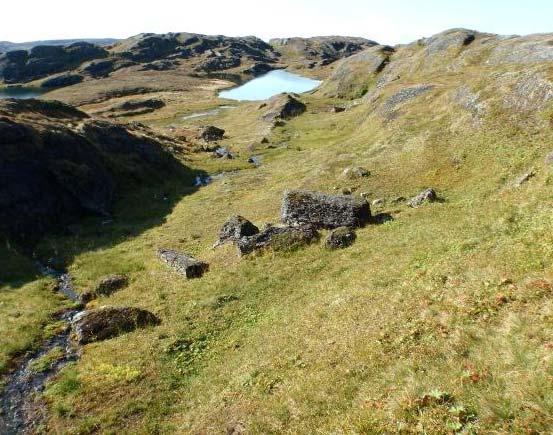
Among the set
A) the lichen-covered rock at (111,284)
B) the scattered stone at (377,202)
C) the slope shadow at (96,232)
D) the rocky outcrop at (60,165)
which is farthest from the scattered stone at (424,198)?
the rocky outcrop at (60,165)

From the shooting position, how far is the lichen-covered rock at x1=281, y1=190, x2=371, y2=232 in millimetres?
35625

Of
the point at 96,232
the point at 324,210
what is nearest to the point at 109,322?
the point at 324,210

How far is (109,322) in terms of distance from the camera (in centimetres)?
2720

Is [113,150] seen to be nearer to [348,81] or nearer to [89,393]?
[89,393]

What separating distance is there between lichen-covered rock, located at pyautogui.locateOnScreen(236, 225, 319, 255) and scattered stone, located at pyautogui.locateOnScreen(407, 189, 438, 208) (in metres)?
8.56

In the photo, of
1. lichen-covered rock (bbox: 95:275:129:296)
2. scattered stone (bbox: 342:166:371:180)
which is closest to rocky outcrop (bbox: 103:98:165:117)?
scattered stone (bbox: 342:166:371:180)

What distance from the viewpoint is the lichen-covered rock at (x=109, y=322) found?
87.6 feet

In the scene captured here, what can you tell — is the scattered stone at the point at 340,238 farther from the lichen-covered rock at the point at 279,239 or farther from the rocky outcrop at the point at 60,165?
the rocky outcrop at the point at 60,165

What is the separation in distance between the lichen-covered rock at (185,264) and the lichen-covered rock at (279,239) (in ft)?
10.2

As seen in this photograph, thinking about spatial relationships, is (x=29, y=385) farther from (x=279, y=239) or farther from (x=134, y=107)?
(x=134, y=107)

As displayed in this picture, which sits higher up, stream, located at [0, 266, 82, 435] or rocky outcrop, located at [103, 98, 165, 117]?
rocky outcrop, located at [103, 98, 165, 117]

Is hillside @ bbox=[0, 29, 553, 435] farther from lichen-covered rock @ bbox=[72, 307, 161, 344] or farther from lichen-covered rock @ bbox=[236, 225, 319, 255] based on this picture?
lichen-covered rock @ bbox=[72, 307, 161, 344]

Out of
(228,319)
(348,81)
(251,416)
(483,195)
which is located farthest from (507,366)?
(348,81)

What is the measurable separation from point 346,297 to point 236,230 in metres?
15.6
